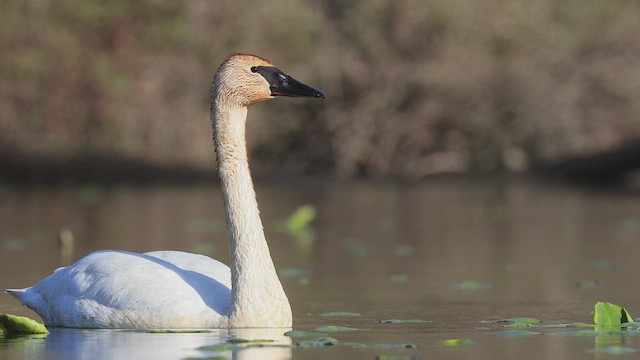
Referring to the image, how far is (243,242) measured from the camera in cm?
802

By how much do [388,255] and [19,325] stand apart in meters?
5.56

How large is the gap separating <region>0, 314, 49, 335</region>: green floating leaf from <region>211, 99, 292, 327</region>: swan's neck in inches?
38.1

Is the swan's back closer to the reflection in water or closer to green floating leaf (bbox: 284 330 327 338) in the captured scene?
the reflection in water

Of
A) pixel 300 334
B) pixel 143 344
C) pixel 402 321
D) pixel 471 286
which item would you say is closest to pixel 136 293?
pixel 143 344

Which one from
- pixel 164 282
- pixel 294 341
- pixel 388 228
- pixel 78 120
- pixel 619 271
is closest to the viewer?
pixel 294 341

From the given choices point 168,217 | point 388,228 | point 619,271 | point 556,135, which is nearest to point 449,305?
point 619,271

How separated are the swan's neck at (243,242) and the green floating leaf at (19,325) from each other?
967 mm

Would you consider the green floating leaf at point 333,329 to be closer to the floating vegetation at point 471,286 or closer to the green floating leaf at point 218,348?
the green floating leaf at point 218,348

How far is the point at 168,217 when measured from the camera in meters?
16.8

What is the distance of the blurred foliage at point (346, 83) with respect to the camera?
24312mm

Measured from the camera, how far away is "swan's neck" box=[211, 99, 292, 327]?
7.77m

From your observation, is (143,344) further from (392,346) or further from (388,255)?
(388,255)

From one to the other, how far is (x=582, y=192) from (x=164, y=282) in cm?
1393

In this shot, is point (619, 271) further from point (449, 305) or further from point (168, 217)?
point (168, 217)
